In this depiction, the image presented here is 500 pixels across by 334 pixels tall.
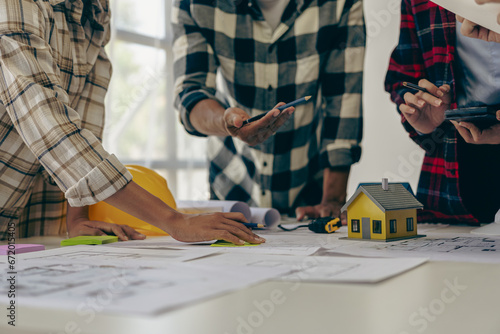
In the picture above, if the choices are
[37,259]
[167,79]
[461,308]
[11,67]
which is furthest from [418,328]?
[167,79]

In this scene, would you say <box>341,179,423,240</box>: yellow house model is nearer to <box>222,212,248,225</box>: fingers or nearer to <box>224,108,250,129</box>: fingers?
<box>222,212,248,225</box>: fingers

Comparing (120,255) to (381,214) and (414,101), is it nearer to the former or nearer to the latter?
(381,214)

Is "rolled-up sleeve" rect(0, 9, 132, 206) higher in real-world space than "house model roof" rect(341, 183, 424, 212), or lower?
higher

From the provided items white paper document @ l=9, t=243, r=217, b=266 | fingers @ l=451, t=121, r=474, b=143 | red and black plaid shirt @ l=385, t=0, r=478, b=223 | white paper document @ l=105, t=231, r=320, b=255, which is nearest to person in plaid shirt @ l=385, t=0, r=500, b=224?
red and black plaid shirt @ l=385, t=0, r=478, b=223

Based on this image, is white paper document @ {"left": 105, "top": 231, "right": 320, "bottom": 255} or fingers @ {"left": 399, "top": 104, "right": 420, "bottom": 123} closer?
white paper document @ {"left": 105, "top": 231, "right": 320, "bottom": 255}

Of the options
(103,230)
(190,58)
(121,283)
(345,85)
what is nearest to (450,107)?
(345,85)

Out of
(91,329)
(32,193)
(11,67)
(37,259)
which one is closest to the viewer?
(91,329)

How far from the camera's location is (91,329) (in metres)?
0.43

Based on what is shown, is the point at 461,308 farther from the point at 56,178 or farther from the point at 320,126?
the point at 320,126

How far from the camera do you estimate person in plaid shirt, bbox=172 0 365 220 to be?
1521 millimetres

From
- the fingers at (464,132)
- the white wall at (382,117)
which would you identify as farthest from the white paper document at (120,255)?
the white wall at (382,117)

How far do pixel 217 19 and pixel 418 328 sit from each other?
3.96ft

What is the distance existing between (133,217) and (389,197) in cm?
53

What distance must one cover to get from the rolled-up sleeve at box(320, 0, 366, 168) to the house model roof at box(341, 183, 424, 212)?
1.74 ft
